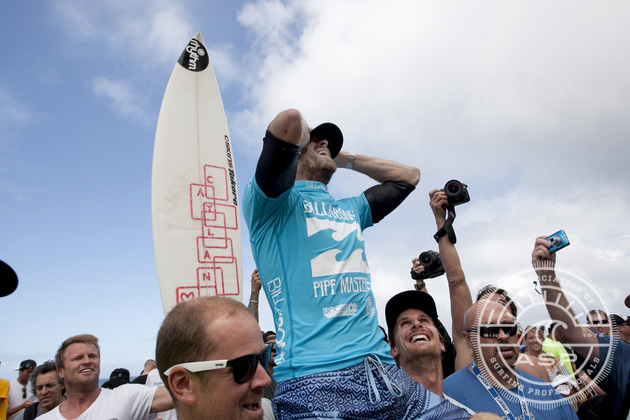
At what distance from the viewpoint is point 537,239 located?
2.75 meters

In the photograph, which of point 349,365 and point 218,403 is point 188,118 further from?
point 218,403

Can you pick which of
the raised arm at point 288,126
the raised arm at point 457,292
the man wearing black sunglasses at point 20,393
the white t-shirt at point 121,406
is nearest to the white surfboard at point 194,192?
the white t-shirt at point 121,406

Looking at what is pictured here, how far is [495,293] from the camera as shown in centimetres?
305

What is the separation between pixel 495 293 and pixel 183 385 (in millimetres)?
2328

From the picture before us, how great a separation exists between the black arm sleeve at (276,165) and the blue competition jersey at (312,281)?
0.06 m

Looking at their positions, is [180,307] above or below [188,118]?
below

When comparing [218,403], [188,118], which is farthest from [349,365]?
[188,118]

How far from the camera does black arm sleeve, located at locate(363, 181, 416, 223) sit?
2.68 meters

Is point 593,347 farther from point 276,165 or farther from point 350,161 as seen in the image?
point 276,165

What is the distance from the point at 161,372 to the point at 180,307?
0.65 feet

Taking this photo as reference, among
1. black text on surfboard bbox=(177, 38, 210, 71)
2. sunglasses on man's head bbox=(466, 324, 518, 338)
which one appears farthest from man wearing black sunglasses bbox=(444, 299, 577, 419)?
black text on surfboard bbox=(177, 38, 210, 71)

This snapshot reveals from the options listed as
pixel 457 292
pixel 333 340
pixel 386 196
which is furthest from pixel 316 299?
pixel 457 292

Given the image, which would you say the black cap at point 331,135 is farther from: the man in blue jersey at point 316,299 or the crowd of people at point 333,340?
the man in blue jersey at point 316,299

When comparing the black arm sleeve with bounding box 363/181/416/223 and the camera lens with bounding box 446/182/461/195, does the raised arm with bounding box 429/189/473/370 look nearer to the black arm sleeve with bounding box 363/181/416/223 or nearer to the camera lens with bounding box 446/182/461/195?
the camera lens with bounding box 446/182/461/195
